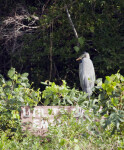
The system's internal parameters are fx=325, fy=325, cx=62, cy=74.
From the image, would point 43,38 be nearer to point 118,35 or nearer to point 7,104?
point 118,35

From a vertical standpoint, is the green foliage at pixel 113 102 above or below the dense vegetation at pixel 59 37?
below

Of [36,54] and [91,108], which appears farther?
[36,54]

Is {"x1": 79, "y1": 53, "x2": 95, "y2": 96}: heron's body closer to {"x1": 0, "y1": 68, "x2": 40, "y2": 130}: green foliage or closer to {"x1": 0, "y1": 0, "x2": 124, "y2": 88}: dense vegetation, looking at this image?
{"x1": 0, "y1": 0, "x2": 124, "y2": 88}: dense vegetation

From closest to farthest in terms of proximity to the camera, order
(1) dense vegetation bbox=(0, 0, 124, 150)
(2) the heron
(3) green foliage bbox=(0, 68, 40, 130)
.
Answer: (3) green foliage bbox=(0, 68, 40, 130)
(2) the heron
(1) dense vegetation bbox=(0, 0, 124, 150)

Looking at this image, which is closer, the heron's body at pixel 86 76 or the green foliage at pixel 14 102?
the green foliage at pixel 14 102

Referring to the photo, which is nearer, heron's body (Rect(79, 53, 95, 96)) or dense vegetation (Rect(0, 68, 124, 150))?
dense vegetation (Rect(0, 68, 124, 150))

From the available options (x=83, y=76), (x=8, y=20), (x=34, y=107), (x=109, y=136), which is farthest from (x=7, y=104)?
(x=8, y=20)

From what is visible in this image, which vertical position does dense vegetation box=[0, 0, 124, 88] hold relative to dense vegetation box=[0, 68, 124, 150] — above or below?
above

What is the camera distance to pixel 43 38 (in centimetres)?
729

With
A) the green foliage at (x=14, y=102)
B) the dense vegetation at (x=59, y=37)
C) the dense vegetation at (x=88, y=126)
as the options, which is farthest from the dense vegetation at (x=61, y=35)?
the dense vegetation at (x=88, y=126)

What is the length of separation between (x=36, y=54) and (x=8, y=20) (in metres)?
0.99

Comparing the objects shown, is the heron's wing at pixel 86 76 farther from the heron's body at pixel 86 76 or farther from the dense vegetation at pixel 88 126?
the dense vegetation at pixel 88 126

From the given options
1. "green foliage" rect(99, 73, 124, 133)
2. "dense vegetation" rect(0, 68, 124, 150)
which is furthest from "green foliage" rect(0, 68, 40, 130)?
"green foliage" rect(99, 73, 124, 133)

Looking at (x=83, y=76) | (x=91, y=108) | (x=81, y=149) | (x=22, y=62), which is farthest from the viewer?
(x=22, y=62)
